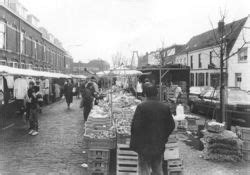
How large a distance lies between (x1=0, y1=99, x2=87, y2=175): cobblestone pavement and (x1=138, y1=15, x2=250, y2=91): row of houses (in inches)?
557

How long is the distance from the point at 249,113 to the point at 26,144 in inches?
339

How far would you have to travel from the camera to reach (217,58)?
34844 millimetres

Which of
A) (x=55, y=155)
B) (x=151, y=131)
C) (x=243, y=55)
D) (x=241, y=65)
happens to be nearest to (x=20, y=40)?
(x=241, y=65)

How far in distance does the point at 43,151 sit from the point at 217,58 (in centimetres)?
3009

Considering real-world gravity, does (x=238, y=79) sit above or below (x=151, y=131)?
above

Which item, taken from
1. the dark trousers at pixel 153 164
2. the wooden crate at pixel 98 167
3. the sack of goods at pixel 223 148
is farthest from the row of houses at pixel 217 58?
the dark trousers at pixel 153 164

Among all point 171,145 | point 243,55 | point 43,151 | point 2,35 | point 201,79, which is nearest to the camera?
point 171,145

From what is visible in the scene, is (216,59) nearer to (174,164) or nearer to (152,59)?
(174,164)

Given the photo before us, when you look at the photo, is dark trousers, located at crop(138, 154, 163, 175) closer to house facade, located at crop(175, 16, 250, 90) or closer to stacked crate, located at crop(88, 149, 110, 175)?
stacked crate, located at crop(88, 149, 110, 175)

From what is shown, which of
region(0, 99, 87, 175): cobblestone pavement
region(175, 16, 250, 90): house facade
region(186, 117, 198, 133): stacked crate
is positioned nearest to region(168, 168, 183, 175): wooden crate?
region(0, 99, 87, 175): cobblestone pavement

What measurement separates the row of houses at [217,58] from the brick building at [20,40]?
13.5 m

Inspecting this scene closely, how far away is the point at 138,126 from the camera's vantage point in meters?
4.75

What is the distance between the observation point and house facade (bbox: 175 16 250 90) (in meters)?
29.2

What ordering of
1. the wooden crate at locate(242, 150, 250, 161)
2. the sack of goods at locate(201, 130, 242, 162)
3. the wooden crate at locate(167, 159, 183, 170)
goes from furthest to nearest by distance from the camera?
the wooden crate at locate(242, 150, 250, 161), the sack of goods at locate(201, 130, 242, 162), the wooden crate at locate(167, 159, 183, 170)
